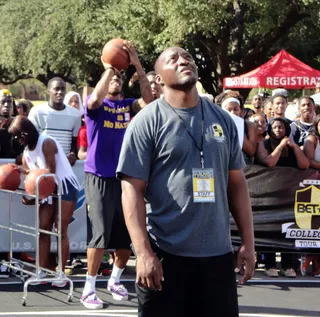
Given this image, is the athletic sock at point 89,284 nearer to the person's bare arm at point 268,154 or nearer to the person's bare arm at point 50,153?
the person's bare arm at point 50,153

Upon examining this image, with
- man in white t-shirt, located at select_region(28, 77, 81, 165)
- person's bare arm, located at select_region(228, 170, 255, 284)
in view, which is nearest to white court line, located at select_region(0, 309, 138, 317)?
man in white t-shirt, located at select_region(28, 77, 81, 165)

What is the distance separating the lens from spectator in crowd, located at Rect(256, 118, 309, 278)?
29.9 ft

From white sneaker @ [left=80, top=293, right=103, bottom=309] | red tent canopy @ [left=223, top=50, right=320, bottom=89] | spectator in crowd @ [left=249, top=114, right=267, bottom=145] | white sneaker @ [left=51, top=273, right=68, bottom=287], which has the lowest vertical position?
white sneaker @ [left=80, top=293, right=103, bottom=309]

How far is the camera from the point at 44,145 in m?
7.68

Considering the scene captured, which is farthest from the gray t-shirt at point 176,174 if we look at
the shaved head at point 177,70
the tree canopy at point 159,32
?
the tree canopy at point 159,32

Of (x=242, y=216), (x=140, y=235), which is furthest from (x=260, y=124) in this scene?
(x=140, y=235)

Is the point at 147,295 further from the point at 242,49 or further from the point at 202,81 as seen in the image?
the point at 202,81

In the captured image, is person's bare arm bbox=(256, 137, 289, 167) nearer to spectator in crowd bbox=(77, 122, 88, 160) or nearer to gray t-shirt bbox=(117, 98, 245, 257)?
spectator in crowd bbox=(77, 122, 88, 160)

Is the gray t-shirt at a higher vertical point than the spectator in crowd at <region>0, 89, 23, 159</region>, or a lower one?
lower

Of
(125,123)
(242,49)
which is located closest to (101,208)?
(125,123)

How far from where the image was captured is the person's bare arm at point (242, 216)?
13.9ft

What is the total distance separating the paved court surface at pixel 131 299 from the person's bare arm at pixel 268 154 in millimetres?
1313

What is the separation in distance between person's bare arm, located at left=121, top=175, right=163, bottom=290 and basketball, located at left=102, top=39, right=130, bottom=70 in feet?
9.53

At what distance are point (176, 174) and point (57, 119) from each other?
195 inches
